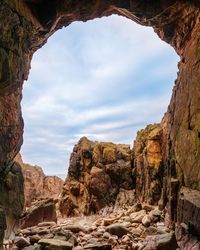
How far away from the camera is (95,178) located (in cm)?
2742

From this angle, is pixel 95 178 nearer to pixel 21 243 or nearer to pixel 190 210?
pixel 21 243

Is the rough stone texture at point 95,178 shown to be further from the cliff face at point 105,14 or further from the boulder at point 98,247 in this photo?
the boulder at point 98,247

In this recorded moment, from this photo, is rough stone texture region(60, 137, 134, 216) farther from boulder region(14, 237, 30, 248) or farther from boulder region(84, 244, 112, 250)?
boulder region(84, 244, 112, 250)

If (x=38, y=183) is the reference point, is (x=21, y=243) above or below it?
below

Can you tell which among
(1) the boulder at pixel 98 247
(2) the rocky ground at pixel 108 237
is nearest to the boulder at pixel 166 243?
(2) the rocky ground at pixel 108 237

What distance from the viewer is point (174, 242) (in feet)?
35.2

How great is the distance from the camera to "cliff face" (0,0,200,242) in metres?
11.2

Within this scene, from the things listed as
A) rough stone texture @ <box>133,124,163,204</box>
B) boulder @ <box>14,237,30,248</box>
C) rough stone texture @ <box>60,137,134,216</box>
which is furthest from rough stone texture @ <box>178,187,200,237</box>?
rough stone texture @ <box>60,137,134,216</box>

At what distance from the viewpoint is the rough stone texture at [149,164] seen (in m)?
21.7

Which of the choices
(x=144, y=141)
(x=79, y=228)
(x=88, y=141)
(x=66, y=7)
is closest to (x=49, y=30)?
(x=66, y=7)

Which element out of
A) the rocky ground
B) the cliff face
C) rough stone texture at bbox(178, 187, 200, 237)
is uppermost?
the cliff face

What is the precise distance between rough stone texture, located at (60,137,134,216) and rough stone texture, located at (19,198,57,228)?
19.0 ft

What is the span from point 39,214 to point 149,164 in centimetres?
954

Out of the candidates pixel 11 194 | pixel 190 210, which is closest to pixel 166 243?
pixel 190 210
